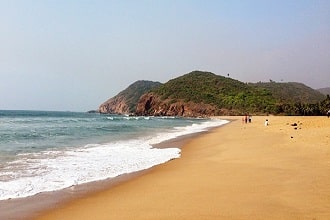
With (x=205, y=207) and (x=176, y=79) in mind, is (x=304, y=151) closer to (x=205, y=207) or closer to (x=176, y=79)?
(x=205, y=207)

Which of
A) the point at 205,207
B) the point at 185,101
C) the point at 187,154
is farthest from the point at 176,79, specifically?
the point at 205,207

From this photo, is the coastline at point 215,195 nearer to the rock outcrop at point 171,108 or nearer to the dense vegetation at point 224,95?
the dense vegetation at point 224,95

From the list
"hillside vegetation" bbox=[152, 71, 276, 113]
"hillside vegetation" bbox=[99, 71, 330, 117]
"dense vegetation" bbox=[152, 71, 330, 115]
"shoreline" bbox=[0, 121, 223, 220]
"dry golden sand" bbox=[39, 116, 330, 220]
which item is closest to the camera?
"dry golden sand" bbox=[39, 116, 330, 220]

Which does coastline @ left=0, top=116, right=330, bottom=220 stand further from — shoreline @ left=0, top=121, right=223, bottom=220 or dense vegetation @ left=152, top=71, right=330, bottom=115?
dense vegetation @ left=152, top=71, right=330, bottom=115

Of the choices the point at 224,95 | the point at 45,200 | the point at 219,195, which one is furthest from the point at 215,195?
the point at 224,95

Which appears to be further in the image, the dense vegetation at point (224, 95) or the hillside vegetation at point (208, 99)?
the hillside vegetation at point (208, 99)

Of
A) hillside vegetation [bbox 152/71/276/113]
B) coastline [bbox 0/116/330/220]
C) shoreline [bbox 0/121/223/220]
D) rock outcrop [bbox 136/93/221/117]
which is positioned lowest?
shoreline [bbox 0/121/223/220]

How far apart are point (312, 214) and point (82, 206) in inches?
173

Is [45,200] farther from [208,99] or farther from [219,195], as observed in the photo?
[208,99]

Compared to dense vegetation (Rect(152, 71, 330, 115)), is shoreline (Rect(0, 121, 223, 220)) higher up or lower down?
lower down

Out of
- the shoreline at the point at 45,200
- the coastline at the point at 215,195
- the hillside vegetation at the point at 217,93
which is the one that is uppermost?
the hillside vegetation at the point at 217,93

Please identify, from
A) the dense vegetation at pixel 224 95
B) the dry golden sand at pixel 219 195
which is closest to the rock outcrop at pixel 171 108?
the dense vegetation at pixel 224 95

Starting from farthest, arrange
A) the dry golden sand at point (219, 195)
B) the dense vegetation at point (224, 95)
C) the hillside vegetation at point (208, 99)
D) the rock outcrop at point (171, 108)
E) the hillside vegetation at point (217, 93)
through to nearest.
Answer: the rock outcrop at point (171, 108), the hillside vegetation at point (217, 93), the hillside vegetation at point (208, 99), the dense vegetation at point (224, 95), the dry golden sand at point (219, 195)

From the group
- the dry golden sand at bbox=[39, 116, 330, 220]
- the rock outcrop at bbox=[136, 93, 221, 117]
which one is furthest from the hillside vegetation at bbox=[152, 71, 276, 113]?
the dry golden sand at bbox=[39, 116, 330, 220]
